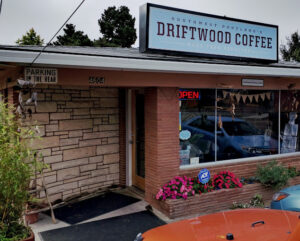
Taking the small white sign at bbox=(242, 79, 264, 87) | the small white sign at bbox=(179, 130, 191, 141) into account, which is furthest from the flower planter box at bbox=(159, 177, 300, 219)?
the small white sign at bbox=(242, 79, 264, 87)

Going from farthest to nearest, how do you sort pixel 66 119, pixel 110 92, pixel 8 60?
pixel 110 92 < pixel 66 119 < pixel 8 60

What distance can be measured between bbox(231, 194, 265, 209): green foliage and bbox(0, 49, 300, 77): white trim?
8.85ft

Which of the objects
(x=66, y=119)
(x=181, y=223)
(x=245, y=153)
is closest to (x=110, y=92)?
(x=66, y=119)

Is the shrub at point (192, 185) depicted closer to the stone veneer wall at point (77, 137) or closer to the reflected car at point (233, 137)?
the reflected car at point (233, 137)

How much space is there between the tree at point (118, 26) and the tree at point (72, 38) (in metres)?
2.20

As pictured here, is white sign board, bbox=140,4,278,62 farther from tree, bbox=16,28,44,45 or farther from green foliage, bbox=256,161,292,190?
tree, bbox=16,28,44,45

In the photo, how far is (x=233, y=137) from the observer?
8078 millimetres

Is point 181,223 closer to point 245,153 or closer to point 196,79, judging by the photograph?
point 196,79

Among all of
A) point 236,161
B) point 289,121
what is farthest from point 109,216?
point 289,121

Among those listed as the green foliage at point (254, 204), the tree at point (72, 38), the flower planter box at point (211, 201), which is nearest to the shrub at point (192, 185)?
the flower planter box at point (211, 201)

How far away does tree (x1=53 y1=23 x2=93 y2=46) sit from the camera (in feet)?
99.9

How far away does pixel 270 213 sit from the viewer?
361 cm

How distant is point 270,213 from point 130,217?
3230 millimetres

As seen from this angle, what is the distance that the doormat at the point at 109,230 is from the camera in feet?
17.7
